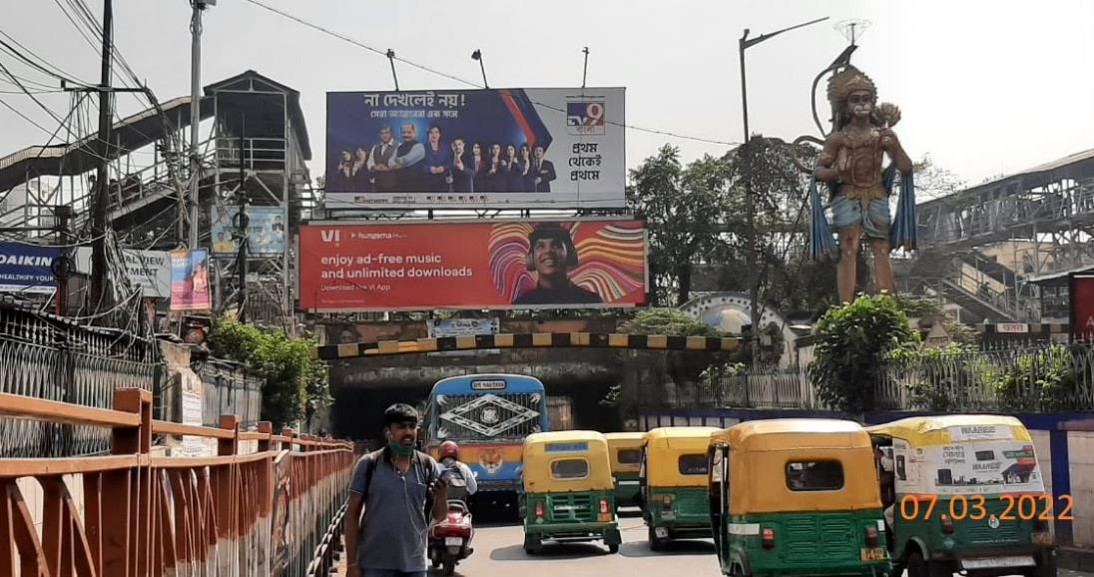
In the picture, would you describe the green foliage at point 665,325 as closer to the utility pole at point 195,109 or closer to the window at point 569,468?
the utility pole at point 195,109

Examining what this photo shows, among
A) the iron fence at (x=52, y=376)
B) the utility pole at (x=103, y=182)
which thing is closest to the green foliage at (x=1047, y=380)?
the iron fence at (x=52, y=376)

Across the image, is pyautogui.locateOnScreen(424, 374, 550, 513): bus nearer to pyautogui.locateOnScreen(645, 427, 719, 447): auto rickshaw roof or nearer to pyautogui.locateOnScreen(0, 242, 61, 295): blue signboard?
pyautogui.locateOnScreen(645, 427, 719, 447): auto rickshaw roof

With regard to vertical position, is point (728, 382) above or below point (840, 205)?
below

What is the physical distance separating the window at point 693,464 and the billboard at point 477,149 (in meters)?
27.9

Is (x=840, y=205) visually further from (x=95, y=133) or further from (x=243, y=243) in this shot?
(x=95, y=133)

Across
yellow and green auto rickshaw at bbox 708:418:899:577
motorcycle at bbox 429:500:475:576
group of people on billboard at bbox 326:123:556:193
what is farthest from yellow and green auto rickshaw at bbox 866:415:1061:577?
group of people on billboard at bbox 326:123:556:193

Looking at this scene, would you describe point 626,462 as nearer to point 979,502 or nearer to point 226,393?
point 226,393

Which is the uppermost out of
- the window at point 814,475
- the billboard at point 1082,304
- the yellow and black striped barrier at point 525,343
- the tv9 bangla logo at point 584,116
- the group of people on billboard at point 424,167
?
the tv9 bangla logo at point 584,116

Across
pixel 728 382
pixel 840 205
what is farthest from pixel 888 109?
pixel 728 382

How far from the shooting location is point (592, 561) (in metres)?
17.8

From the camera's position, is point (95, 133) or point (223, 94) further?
point (223, 94)

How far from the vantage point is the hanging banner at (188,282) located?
2514 centimetres

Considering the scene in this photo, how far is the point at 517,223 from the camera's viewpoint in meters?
45.4

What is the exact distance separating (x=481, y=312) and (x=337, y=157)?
8244 millimetres
